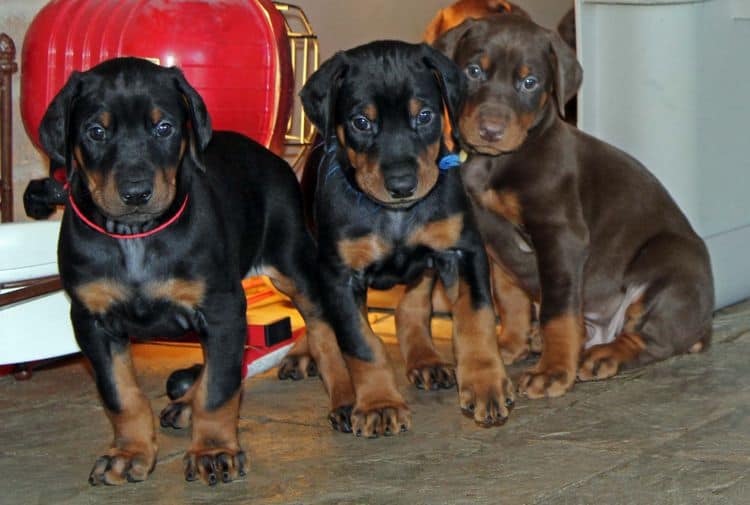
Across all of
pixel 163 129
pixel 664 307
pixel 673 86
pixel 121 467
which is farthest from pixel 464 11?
pixel 121 467

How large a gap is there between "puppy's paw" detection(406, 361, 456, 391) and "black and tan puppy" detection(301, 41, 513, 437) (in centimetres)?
43

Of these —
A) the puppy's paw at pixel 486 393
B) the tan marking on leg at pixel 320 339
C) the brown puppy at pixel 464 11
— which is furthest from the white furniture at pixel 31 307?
the brown puppy at pixel 464 11

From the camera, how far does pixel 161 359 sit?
195 inches

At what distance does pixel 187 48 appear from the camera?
175 inches

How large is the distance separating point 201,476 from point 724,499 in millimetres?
1392

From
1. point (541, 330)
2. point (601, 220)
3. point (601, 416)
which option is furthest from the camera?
point (601, 220)

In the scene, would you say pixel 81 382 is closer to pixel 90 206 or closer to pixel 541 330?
pixel 90 206

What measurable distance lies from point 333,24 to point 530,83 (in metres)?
2.99

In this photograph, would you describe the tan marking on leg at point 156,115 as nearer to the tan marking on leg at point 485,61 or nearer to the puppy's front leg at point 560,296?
the tan marking on leg at point 485,61

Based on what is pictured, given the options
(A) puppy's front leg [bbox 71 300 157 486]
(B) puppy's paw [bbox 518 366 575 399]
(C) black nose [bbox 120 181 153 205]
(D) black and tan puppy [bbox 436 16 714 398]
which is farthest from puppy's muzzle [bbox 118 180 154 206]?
(B) puppy's paw [bbox 518 366 575 399]

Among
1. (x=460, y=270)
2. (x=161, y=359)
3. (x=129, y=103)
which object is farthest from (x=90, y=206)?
(x=161, y=359)

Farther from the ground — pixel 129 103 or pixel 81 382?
pixel 129 103

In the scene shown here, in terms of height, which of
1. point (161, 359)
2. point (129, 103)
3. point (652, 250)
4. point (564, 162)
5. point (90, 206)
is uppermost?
point (129, 103)

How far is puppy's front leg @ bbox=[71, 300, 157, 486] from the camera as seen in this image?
3.41 metres
